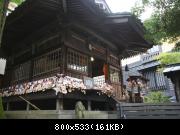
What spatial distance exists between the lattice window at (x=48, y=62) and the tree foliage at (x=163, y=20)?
4970 mm

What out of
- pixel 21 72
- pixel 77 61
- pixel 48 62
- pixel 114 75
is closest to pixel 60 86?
pixel 77 61

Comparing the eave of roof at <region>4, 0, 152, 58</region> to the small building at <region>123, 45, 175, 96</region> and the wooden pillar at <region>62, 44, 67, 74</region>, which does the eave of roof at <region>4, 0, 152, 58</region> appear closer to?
the wooden pillar at <region>62, 44, 67, 74</region>

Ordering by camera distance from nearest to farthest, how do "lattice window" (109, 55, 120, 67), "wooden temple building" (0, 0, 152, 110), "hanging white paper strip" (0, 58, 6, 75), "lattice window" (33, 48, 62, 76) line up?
1. "wooden temple building" (0, 0, 152, 110)
2. "lattice window" (33, 48, 62, 76)
3. "lattice window" (109, 55, 120, 67)
4. "hanging white paper strip" (0, 58, 6, 75)

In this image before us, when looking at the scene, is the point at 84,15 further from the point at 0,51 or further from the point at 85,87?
the point at 0,51

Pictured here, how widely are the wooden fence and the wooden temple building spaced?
5.58 ft

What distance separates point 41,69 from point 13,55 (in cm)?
395

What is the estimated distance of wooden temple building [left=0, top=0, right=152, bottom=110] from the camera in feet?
32.5

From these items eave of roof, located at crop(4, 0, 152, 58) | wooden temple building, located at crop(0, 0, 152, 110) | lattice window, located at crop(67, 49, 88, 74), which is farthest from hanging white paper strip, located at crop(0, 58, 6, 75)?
lattice window, located at crop(67, 49, 88, 74)

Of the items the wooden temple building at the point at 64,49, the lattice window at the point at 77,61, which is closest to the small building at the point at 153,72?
the wooden temple building at the point at 64,49

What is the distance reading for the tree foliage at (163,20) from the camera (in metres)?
10.2

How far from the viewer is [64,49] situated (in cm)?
1091

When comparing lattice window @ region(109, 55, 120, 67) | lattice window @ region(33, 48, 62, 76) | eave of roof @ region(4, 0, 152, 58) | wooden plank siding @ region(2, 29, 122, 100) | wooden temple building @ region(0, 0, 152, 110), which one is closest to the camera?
eave of roof @ region(4, 0, 152, 58)

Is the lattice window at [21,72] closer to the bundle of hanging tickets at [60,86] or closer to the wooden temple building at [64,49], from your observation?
the wooden temple building at [64,49]

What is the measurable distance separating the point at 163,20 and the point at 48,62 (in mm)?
6384
